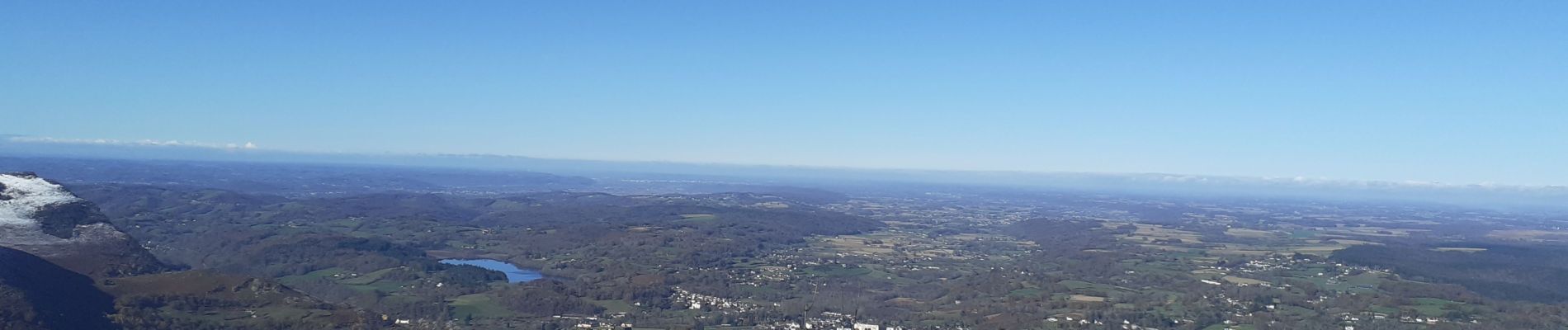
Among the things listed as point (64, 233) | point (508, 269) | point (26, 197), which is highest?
point (26, 197)

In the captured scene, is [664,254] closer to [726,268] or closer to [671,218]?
[726,268]

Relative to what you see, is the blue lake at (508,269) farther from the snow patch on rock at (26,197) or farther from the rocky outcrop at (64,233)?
the snow patch on rock at (26,197)

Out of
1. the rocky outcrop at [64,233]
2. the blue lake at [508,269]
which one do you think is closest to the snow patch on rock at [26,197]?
the rocky outcrop at [64,233]

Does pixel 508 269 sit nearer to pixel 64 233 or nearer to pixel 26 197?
pixel 26 197

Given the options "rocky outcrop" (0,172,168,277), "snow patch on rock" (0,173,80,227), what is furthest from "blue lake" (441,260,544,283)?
"snow patch on rock" (0,173,80,227)

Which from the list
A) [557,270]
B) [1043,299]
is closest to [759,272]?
[557,270]

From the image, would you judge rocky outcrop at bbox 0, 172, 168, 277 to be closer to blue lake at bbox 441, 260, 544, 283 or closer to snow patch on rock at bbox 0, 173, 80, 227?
snow patch on rock at bbox 0, 173, 80, 227

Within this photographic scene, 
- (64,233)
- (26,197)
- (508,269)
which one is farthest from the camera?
(508,269)

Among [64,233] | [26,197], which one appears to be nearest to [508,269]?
[26,197]

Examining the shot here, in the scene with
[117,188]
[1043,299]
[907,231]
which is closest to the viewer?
[1043,299]
